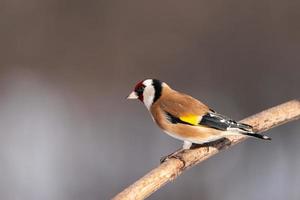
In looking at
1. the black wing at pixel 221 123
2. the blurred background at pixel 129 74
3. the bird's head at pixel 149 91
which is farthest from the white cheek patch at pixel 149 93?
the blurred background at pixel 129 74

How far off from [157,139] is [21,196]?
0.51 meters

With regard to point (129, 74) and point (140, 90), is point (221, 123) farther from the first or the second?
point (129, 74)

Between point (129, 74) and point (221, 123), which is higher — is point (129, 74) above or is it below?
above

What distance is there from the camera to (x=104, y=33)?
225 centimetres

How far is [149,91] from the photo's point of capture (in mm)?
1240

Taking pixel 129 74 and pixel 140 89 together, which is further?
pixel 129 74

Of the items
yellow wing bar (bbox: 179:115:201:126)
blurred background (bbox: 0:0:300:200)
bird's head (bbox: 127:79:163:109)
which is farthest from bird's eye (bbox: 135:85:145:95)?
blurred background (bbox: 0:0:300:200)

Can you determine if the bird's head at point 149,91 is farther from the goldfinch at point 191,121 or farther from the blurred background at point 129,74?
the blurred background at point 129,74

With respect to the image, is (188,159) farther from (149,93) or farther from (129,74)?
(129,74)

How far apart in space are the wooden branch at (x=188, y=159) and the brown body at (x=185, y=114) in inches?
1.3

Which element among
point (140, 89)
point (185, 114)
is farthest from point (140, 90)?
point (185, 114)

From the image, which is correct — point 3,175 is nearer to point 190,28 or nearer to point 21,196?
point 21,196

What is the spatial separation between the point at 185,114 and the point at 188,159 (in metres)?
0.09

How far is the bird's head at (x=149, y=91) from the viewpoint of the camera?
124cm
